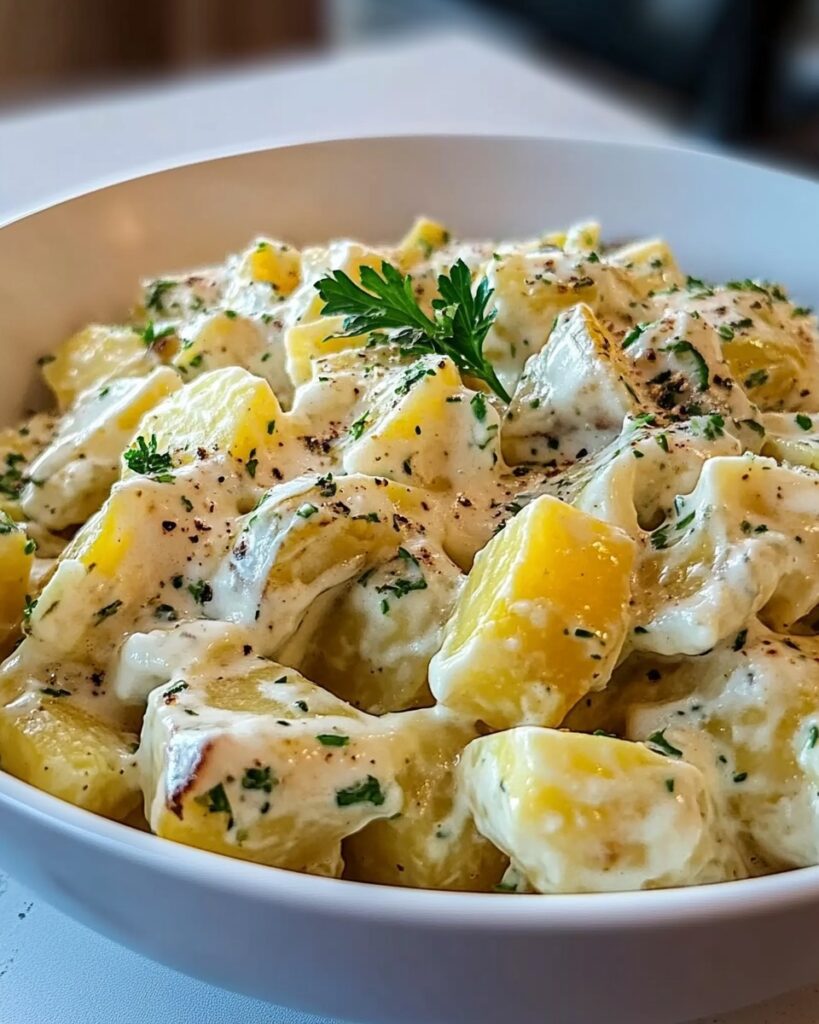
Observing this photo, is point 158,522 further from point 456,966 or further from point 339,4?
point 339,4

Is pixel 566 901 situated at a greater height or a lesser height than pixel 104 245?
lesser

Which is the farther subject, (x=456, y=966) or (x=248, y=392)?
(x=248, y=392)

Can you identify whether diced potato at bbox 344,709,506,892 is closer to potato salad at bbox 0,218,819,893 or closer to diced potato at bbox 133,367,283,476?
potato salad at bbox 0,218,819,893

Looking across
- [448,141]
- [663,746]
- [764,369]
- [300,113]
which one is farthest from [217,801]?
[300,113]

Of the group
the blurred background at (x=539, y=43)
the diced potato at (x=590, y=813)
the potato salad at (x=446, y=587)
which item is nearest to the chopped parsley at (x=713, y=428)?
the potato salad at (x=446, y=587)

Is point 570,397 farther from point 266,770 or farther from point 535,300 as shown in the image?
point 266,770

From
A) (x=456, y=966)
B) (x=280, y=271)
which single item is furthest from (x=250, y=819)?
(x=280, y=271)

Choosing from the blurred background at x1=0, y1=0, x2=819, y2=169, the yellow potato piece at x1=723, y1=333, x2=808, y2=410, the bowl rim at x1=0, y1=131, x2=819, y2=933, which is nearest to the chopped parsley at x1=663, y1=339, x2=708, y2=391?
the yellow potato piece at x1=723, y1=333, x2=808, y2=410
